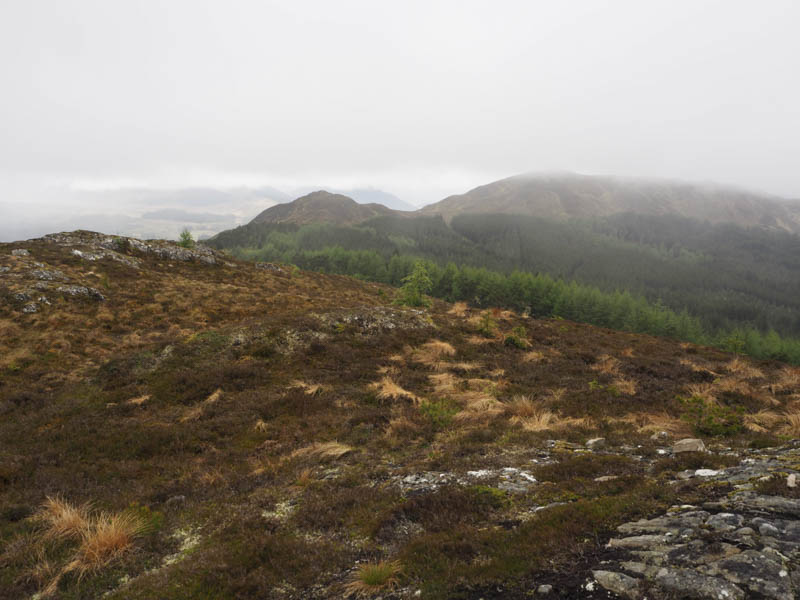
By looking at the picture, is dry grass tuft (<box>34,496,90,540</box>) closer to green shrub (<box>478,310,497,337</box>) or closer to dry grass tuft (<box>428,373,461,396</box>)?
dry grass tuft (<box>428,373,461,396</box>)

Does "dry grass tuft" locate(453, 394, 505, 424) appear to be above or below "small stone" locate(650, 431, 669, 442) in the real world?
below

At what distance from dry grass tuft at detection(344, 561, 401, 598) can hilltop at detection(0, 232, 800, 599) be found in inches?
1.1

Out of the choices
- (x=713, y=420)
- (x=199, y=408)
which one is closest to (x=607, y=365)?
(x=713, y=420)

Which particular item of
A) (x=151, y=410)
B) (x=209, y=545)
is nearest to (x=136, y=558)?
(x=209, y=545)

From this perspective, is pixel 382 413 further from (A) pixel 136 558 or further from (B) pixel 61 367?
(B) pixel 61 367

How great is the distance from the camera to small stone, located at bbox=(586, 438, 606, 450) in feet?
27.3

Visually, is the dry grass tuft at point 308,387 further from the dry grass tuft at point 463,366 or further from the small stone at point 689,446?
the small stone at point 689,446

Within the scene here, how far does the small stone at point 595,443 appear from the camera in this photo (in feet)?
27.3

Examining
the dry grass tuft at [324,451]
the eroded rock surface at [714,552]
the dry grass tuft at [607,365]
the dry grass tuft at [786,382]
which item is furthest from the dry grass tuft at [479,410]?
the dry grass tuft at [786,382]

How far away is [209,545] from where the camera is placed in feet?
18.1

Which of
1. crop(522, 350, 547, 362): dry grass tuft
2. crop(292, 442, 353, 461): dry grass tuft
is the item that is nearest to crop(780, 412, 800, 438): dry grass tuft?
crop(522, 350, 547, 362): dry grass tuft

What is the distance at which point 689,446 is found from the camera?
7.46 m

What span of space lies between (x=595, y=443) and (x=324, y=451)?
6.96m

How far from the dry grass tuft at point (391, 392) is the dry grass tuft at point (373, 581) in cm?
871
